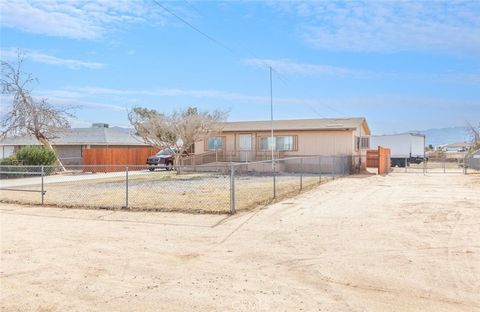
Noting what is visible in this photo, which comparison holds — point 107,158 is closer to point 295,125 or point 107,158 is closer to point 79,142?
point 79,142

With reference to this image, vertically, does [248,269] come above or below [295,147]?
below

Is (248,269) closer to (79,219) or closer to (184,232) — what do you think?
(184,232)

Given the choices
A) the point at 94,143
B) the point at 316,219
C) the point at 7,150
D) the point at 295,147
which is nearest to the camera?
the point at 316,219

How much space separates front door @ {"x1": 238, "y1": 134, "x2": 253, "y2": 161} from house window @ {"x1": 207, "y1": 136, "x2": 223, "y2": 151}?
1582 millimetres

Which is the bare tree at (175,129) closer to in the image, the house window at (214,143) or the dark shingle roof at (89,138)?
the house window at (214,143)

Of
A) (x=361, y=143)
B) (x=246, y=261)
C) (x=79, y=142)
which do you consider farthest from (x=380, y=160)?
(x=79, y=142)

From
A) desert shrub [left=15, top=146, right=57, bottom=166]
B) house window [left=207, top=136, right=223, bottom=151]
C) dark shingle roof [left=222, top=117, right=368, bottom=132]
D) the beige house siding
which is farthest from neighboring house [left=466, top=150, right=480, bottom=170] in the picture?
desert shrub [left=15, top=146, right=57, bottom=166]

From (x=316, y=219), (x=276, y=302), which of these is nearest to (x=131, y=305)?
(x=276, y=302)

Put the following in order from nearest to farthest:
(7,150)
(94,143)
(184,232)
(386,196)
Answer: (184,232) → (386,196) → (94,143) → (7,150)

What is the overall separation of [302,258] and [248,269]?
3.29 ft

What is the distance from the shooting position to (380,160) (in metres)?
28.4

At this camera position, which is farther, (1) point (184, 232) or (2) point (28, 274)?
(1) point (184, 232)

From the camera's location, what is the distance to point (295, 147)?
3041cm

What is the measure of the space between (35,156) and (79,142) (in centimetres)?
1133
